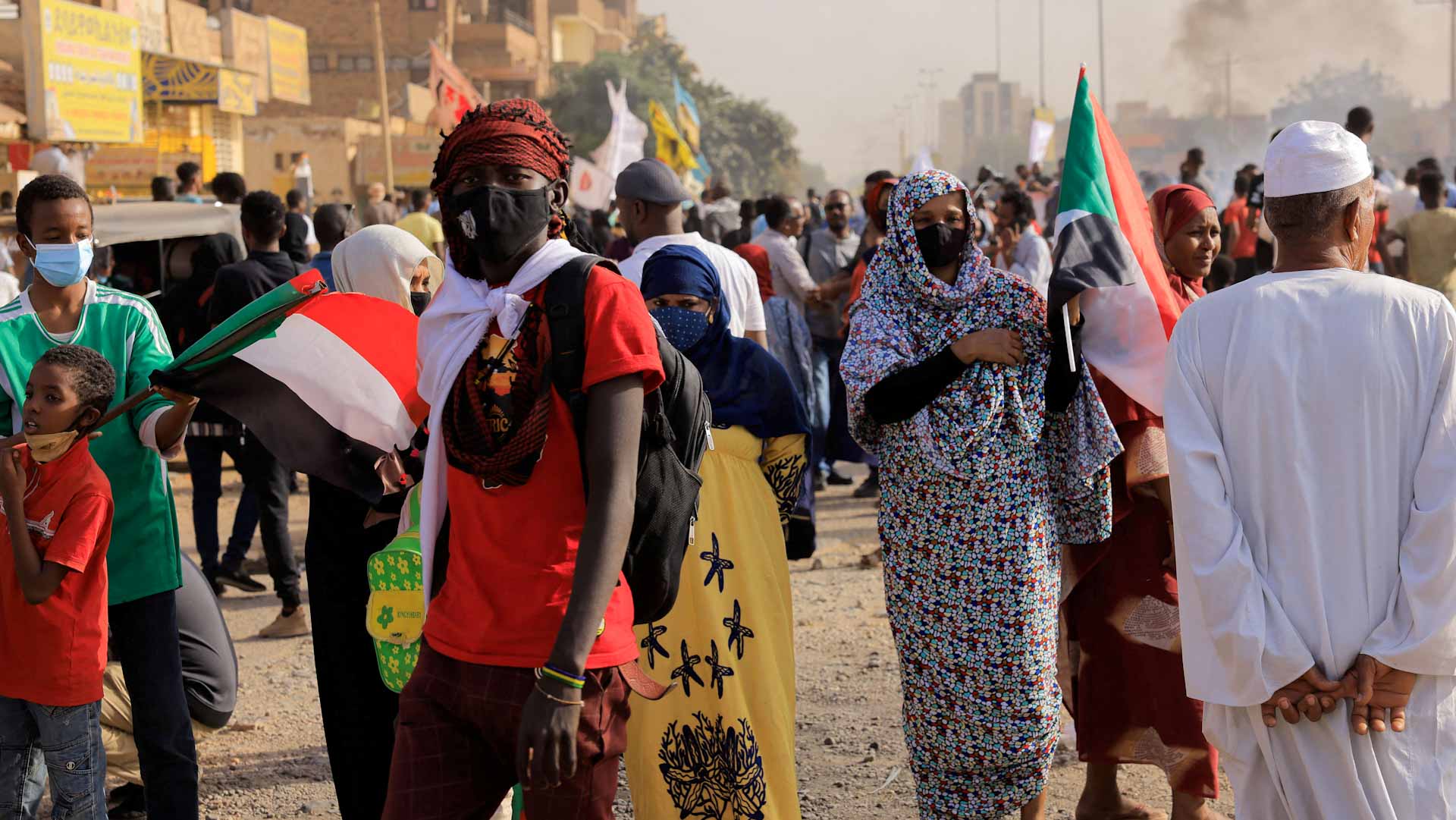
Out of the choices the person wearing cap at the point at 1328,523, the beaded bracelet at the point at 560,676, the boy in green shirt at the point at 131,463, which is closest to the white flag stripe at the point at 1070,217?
the person wearing cap at the point at 1328,523

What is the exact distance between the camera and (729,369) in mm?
4082

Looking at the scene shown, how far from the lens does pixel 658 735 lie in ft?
12.9

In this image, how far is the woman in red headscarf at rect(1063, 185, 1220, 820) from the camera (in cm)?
415

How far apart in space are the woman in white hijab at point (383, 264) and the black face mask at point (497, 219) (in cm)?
145

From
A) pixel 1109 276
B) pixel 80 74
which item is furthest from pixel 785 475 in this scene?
pixel 80 74

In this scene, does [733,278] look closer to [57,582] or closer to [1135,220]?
[1135,220]

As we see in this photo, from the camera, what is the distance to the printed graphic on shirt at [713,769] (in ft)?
12.6

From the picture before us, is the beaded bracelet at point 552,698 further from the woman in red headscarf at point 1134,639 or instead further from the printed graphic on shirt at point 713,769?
the woman in red headscarf at point 1134,639

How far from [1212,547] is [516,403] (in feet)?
4.31

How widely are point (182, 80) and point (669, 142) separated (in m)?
18.5

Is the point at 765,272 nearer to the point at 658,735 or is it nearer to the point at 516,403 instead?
the point at 658,735

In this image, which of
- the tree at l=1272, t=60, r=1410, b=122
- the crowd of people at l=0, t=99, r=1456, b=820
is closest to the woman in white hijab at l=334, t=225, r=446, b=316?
the crowd of people at l=0, t=99, r=1456, b=820

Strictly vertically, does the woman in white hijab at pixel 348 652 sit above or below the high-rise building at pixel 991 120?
below

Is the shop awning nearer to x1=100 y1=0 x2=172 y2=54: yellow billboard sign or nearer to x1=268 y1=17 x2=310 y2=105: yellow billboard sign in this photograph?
x1=100 y1=0 x2=172 y2=54: yellow billboard sign
